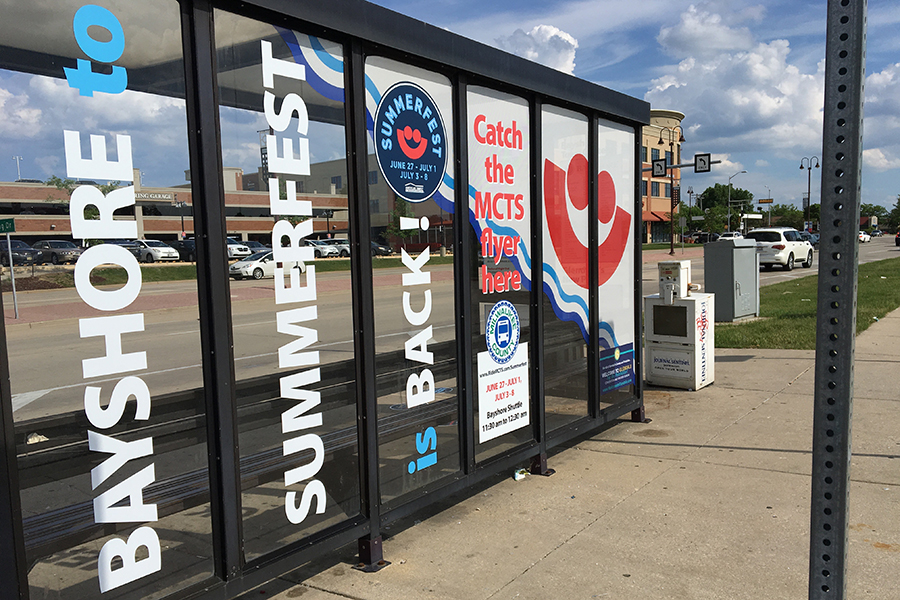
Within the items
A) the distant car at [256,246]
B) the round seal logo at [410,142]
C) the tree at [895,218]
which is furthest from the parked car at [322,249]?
the tree at [895,218]

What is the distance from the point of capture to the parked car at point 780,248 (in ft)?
100.0

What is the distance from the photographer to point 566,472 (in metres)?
5.56

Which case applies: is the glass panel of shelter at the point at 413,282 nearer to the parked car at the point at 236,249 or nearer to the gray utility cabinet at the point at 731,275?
the parked car at the point at 236,249

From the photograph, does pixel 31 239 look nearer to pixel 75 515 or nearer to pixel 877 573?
pixel 75 515

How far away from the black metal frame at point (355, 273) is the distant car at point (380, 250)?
6.4 inches

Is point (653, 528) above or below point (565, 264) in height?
below

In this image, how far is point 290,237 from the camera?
3699 millimetres

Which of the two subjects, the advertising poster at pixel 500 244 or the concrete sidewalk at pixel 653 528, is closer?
the concrete sidewalk at pixel 653 528

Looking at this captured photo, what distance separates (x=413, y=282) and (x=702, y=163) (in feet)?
93.0

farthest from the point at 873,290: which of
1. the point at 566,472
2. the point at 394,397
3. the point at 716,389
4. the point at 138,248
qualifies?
the point at 138,248

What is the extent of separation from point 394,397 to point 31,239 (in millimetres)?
2355

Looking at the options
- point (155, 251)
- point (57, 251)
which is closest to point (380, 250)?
point (155, 251)

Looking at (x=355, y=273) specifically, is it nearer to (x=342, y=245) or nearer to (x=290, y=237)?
(x=342, y=245)

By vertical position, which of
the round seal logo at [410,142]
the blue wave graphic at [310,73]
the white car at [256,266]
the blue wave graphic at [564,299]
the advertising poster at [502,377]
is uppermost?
the blue wave graphic at [310,73]
